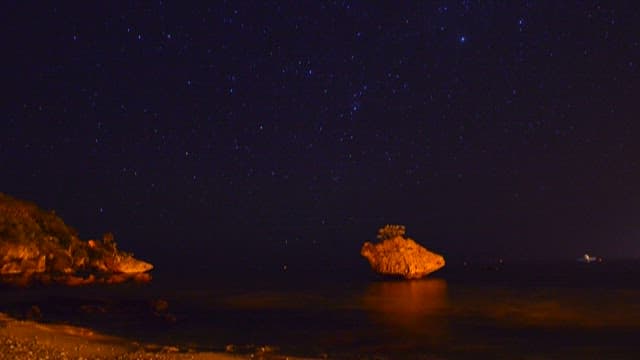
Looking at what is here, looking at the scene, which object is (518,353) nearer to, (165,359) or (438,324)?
(438,324)

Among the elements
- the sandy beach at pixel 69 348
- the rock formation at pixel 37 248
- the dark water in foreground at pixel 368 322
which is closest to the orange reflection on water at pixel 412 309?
the dark water in foreground at pixel 368 322

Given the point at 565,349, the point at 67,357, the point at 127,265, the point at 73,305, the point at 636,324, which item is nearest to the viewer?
the point at 67,357

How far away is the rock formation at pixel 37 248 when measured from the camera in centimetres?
8462

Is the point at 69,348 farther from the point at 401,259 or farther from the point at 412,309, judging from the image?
the point at 401,259

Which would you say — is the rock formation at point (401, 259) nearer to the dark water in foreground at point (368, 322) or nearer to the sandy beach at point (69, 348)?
the dark water in foreground at point (368, 322)

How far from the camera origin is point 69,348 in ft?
94.2

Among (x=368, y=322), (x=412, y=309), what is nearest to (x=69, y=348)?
(x=368, y=322)

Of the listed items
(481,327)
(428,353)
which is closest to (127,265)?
(481,327)

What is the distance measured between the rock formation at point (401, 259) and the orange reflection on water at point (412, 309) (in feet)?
32.0

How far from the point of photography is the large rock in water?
111625 millimetres

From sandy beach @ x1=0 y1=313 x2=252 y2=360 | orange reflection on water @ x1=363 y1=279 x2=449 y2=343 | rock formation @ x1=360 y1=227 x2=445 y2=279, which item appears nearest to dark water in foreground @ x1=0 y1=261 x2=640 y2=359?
orange reflection on water @ x1=363 y1=279 x2=449 y2=343

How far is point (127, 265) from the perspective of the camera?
130125mm

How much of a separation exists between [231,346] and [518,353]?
644 inches

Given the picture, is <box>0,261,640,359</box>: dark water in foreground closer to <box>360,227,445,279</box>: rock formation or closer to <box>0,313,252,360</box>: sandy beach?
<box>0,313,252,360</box>: sandy beach
